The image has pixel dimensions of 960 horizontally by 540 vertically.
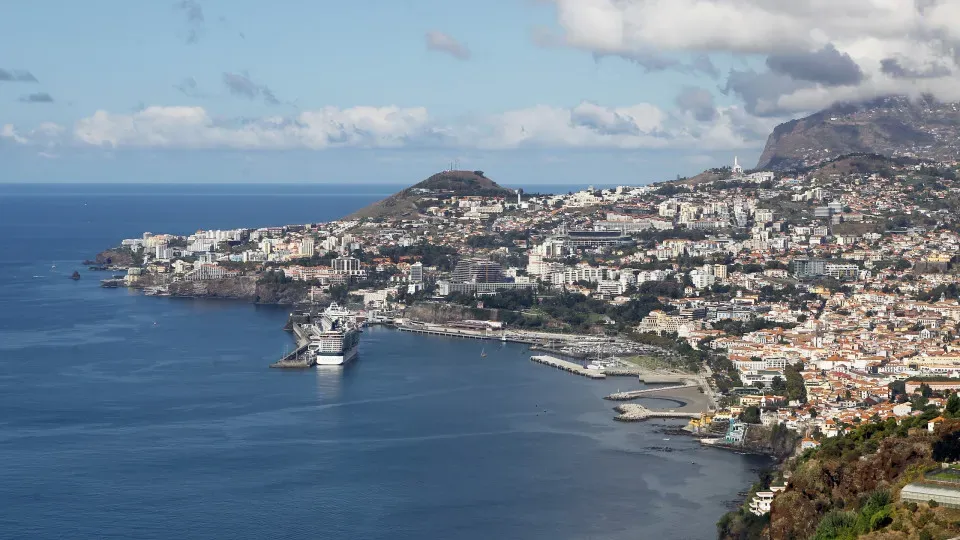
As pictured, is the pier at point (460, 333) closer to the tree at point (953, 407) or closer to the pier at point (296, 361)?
the pier at point (296, 361)

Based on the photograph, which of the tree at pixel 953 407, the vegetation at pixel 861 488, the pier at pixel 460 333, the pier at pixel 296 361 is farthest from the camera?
the pier at pixel 460 333

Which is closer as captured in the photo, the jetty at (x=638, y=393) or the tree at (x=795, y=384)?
the tree at (x=795, y=384)

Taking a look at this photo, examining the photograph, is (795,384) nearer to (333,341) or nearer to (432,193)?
(333,341)

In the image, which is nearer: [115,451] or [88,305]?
[115,451]

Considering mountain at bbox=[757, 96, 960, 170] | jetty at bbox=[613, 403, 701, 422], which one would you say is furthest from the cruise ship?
mountain at bbox=[757, 96, 960, 170]

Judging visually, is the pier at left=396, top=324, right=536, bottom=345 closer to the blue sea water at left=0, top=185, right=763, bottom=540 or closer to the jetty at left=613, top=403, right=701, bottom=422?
the blue sea water at left=0, top=185, right=763, bottom=540

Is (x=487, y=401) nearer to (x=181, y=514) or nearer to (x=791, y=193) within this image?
(x=181, y=514)

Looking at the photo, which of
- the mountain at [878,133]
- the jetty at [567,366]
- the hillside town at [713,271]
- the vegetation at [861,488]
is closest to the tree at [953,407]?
the vegetation at [861,488]

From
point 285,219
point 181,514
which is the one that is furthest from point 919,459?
point 285,219
